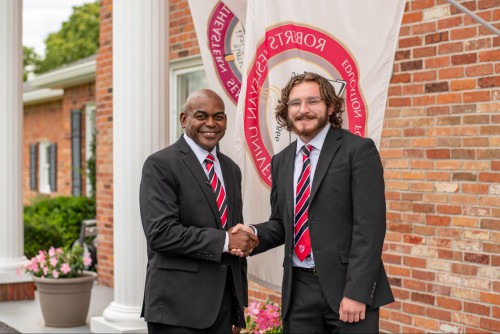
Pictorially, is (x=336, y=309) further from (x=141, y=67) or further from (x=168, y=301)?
(x=141, y=67)

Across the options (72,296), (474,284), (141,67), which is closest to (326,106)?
(141,67)

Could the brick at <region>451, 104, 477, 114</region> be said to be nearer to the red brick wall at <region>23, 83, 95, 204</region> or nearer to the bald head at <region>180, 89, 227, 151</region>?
the bald head at <region>180, 89, 227, 151</region>

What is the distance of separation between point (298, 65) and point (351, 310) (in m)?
1.55

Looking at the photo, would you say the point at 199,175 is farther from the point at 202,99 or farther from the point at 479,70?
the point at 479,70

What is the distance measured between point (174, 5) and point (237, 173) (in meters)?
4.94

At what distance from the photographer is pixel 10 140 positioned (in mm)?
8828

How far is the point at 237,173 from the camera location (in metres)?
4.17

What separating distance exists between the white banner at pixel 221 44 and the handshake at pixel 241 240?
1232 millimetres

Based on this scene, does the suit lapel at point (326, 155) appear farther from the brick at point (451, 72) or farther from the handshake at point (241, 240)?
the brick at point (451, 72)

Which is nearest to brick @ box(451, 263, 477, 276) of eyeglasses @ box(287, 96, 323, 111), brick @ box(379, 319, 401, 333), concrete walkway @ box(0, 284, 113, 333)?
brick @ box(379, 319, 401, 333)

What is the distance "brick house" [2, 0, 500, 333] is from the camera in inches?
204

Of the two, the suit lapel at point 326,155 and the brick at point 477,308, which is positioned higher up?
the suit lapel at point 326,155

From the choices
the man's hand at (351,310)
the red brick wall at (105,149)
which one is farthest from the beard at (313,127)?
the red brick wall at (105,149)

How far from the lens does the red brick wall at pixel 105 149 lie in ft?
31.8
